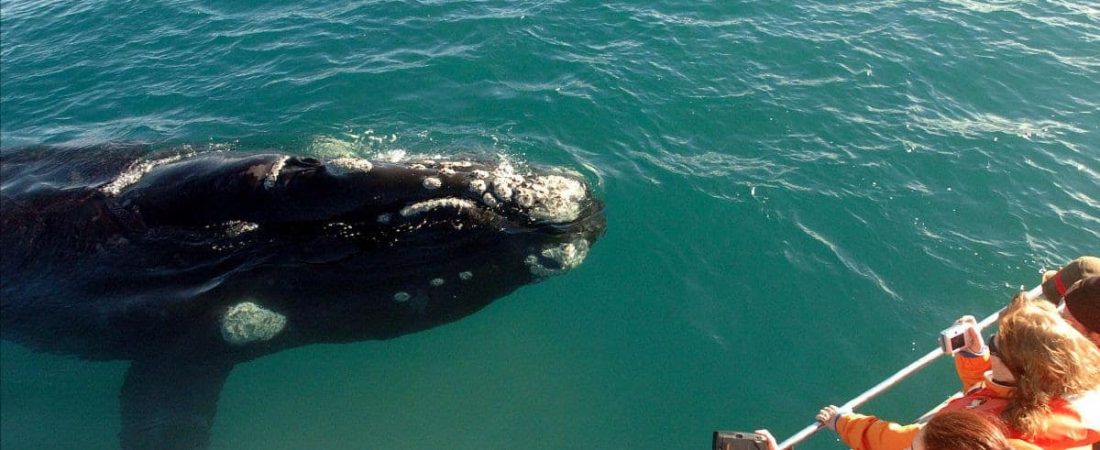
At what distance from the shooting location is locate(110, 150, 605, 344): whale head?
9.20 m

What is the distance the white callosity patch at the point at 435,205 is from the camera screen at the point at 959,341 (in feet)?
20.4

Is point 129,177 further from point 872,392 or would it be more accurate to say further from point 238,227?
point 872,392

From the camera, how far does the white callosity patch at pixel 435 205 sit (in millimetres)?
9328

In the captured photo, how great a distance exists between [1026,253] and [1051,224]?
105 cm

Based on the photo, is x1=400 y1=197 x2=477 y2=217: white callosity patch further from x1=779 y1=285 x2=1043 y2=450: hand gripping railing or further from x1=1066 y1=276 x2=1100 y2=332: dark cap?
x1=1066 y1=276 x2=1100 y2=332: dark cap

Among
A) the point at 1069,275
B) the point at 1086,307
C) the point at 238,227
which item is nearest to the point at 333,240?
the point at 238,227

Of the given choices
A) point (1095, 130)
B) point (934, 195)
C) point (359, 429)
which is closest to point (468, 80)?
point (359, 429)

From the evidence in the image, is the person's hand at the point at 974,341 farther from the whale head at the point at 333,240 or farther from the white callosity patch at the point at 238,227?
the white callosity patch at the point at 238,227

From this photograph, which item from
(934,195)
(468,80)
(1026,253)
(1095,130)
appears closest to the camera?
(1026,253)

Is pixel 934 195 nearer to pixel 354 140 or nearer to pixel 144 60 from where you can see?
pixel 354 140

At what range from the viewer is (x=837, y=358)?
31.9 ft

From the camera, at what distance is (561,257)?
32.8ft

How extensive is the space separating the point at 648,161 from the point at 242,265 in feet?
25.8

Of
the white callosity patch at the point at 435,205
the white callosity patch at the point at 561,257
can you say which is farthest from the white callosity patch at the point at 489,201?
the white callosity patch at the point at 561,257
